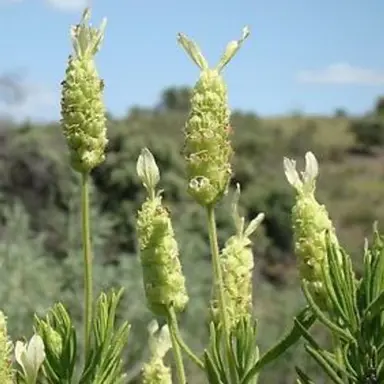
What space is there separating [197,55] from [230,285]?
18 cm

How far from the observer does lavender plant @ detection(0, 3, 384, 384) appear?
817 mm

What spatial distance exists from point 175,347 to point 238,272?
0.27ft

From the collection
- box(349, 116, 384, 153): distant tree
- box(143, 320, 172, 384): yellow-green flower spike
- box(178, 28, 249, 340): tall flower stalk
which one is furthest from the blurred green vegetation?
box(349, 116, 384, 153): distant tree

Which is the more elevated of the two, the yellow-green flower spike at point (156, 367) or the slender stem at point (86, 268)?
the slender stem at point (86, 268)

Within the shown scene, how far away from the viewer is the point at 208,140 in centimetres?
85

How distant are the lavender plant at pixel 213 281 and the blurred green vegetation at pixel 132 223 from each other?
100 millimetres

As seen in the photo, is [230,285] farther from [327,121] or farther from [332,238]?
[327,121]

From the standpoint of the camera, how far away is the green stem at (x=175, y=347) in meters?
0.82

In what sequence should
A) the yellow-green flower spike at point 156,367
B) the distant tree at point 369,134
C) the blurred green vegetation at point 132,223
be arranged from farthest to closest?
the distant tree at point 369,134
the blurred green vegetation at point 132,223
the yellow-green flower spike at point 156,367

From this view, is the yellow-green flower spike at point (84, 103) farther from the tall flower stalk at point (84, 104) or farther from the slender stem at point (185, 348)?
the slender stem at point (185, 348)

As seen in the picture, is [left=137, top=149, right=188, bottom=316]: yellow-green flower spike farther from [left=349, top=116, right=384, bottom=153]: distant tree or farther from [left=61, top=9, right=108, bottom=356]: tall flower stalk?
[left=349, top=116, right=384, bottom=153]: distant tree

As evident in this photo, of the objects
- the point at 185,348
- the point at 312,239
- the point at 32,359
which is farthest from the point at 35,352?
the point at 312,239

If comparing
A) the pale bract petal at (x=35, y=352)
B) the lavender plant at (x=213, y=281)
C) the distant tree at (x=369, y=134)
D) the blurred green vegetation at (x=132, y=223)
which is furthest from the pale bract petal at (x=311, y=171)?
the distant tree at (x=369, y=134)

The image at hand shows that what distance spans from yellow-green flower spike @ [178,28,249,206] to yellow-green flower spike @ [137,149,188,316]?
0.10 ft
